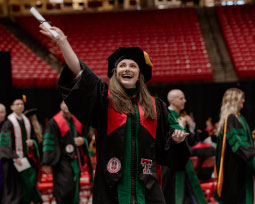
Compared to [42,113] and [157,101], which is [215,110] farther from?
[157,101]

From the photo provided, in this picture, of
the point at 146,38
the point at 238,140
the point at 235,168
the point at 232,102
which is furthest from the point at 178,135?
the point at 146,38

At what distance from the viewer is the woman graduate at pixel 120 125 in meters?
2.54

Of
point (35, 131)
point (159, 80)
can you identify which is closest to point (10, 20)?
point (159, 80)

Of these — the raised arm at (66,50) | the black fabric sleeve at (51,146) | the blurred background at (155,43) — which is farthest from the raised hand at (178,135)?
the blurred background at (155,43)

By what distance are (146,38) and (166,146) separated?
12.7 metres

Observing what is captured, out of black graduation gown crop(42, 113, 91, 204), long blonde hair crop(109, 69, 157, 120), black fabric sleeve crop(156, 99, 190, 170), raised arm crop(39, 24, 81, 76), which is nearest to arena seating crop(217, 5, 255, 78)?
black graduation gown crop(42, 113, 91, 204)

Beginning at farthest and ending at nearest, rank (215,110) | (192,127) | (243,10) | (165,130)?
(243,10)
(215,110)
(192,127)
(165,130)

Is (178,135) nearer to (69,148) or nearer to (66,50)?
(66,50)

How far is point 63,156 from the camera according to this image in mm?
6676

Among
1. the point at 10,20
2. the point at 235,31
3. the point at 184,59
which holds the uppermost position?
the point at 10,20

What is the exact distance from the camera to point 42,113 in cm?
1257

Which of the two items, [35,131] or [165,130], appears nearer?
[165,130]

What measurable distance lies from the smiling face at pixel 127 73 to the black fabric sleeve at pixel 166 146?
27 centimetres

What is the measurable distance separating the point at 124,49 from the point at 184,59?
445 inches
